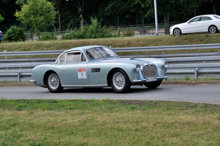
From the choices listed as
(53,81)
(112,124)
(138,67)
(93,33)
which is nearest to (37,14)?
(93,33)

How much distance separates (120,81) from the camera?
12211mm

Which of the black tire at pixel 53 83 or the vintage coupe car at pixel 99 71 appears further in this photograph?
the black tire at pixel 53 83

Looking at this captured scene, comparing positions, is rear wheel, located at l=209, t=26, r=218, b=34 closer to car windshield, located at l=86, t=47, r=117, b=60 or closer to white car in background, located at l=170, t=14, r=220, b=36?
white car in background, located at l=170, t=14, r=220, b=36

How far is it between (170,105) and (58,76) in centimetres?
574

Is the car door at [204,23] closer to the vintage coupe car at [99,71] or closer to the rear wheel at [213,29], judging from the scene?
the rear wheel at [213,29]

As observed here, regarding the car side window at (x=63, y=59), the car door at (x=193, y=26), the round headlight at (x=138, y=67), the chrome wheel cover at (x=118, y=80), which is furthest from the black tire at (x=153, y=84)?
the car door at (x=193, y=26)

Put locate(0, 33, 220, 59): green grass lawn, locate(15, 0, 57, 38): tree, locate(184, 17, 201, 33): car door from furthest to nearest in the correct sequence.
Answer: locate(15, 0, 57, 38): tree
locate(184, 17, 201, 33): car door
locate(0, 33, 220, 59): green grass lawn

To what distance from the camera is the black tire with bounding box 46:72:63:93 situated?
13.8m

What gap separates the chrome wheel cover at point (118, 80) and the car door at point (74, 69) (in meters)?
1.03

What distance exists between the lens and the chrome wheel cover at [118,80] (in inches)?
477

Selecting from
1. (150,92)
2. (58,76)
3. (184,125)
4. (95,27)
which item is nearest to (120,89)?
(150,92)

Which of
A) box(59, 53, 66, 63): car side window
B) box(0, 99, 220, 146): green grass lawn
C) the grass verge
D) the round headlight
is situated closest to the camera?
box(0, 99, 220, 146): green grass lawn

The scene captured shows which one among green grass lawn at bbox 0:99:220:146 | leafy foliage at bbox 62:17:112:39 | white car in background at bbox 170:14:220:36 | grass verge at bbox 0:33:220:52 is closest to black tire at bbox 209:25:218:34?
white car in background at bbox 170:14:220:36

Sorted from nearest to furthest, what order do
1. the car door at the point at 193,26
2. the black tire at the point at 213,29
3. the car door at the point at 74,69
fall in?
the car door at the point at 74,69
the black tire at the point at 213,29
the car door at the point at 193,26
